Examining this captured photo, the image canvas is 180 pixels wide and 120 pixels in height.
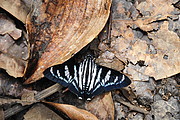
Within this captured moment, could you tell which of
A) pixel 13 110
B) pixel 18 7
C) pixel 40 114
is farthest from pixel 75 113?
pixel 18 7

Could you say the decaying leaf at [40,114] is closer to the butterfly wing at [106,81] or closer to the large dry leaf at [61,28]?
the large dry leaf at [61,28]

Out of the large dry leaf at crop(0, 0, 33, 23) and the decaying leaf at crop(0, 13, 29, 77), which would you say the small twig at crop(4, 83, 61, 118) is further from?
the large dry leaf at crop(0, 0, 33, 23)

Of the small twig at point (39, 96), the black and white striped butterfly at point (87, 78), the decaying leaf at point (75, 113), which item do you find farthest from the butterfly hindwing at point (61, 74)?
the decaying leaf at point (75, 113)

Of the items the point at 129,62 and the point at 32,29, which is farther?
the point at 129,62

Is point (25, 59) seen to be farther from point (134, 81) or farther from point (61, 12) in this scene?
point (134, 81)

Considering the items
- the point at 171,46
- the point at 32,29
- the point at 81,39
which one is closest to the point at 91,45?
the point at 81,39

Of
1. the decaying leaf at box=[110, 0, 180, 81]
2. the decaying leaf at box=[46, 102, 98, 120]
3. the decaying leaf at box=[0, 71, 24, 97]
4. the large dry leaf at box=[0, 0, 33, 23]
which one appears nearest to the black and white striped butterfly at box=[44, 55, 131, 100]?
the decaying leaf at box=[46, 102, 98, 120]

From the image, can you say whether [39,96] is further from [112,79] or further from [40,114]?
[112,79]

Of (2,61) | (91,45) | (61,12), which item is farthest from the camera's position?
(91,45)
